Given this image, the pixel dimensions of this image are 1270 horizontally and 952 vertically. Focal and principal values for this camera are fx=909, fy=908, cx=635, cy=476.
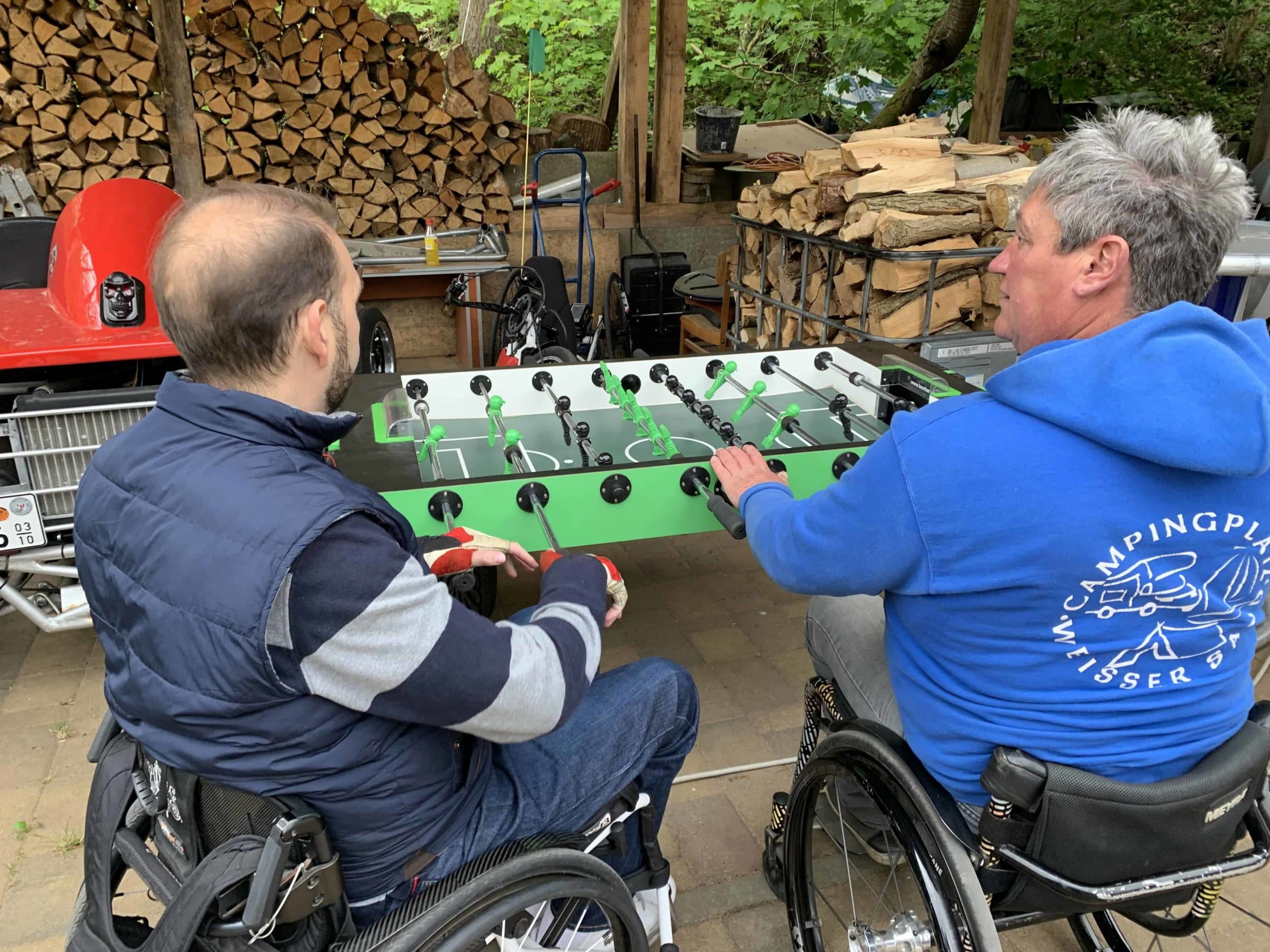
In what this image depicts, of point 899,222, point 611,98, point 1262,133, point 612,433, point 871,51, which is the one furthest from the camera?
point 871,51

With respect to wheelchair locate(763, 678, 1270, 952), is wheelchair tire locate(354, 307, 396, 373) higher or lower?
lower

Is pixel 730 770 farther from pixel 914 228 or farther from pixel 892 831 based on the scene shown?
pixel 914 228

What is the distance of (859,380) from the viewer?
2.56 m

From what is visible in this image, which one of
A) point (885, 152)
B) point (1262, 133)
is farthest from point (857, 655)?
point (1262, 133)

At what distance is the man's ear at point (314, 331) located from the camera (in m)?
1.14

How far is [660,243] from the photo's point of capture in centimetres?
613

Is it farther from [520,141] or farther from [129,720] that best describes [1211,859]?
[520,141]

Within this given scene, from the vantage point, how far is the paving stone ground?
6.34ft

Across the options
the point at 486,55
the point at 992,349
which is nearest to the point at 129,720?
the point at 992,349

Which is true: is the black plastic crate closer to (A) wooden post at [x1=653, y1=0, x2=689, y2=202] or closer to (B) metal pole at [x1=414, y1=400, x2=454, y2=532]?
(A) wooden post at [x1=653, y1=0, x2=689, y2=202]

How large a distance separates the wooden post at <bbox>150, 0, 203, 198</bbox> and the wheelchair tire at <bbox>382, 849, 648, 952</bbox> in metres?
4.89

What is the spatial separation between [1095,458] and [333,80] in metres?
5.26

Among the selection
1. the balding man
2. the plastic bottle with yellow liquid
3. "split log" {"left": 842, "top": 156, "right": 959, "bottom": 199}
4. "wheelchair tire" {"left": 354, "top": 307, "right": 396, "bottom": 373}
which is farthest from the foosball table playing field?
the plastic bottle with yellow liquid

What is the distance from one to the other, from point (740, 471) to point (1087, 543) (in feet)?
2.50
